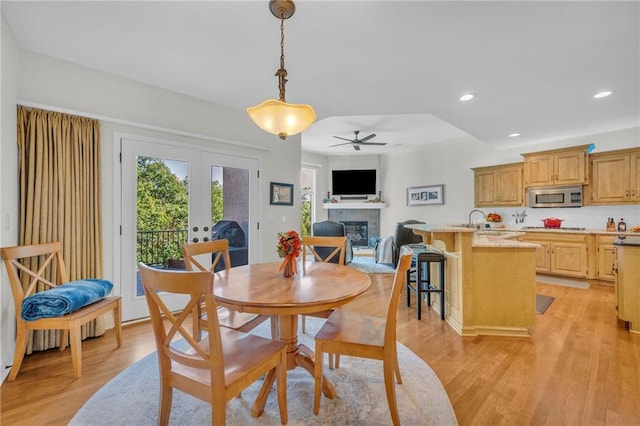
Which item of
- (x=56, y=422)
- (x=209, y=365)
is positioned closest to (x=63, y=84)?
(x=56, y=422)

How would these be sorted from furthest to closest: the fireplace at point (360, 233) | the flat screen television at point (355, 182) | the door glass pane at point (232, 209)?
the fireplace at point (360, 233) < the flat screen television at point (355, 182) < the door glass pane at point (232, 209)

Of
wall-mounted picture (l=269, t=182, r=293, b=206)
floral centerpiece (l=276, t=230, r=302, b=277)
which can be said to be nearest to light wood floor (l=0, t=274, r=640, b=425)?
floral centerpiece (l=276, t=230, r=302, b=277)

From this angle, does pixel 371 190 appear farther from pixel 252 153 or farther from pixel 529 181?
pixel 252 153

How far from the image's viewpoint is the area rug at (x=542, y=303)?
3487mm

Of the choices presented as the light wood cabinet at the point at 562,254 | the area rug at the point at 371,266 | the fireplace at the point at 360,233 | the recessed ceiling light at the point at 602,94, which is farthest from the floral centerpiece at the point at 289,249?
the fireplace at the point at 360,233

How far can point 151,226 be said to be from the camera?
3.20m

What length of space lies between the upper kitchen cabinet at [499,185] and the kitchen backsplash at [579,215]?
0.31 m

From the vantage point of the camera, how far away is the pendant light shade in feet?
6.40

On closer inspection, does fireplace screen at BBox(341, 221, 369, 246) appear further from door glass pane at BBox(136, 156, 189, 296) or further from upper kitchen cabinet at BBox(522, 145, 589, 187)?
door glass pane at BBox(136, 156, 189, 296)

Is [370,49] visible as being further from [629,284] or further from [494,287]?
[629,284]

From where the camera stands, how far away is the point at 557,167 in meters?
4.98

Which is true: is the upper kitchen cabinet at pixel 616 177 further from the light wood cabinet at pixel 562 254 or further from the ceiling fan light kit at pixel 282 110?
the ceiling fan light kit at pixel 282 110

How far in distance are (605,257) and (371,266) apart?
371 centimetres

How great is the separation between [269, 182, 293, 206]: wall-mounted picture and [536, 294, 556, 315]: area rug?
3.56 metres
